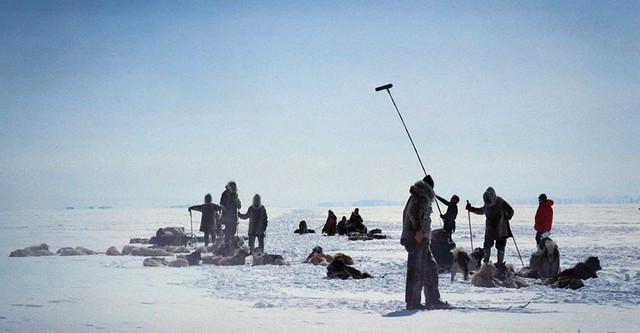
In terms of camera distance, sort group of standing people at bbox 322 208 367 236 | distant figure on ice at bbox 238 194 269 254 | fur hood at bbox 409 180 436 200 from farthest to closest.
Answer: group of standing people at bbox 322 208 367 236 → distant figure on ice at bbox 238 194 269 254 → fur hood at bbox 409 180 436 200

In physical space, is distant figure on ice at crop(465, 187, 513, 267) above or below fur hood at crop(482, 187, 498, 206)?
below

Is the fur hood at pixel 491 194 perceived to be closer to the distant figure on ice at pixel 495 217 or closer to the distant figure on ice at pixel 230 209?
the distant figure on ice at pixel 495 217

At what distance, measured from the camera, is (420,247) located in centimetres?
890

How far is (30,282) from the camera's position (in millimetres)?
11859

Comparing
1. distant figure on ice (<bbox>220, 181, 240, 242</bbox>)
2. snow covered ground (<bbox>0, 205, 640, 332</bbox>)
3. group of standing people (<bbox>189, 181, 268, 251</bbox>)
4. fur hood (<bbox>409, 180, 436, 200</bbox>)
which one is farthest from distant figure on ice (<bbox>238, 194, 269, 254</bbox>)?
fur hood (<bbox>409, 180, 436, 200</bbox>)

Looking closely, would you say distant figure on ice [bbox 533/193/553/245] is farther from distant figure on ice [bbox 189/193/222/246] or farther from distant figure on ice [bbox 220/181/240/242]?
distant figure on ice [bbox 189/193/222/246]

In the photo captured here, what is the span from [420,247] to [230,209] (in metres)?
11.3

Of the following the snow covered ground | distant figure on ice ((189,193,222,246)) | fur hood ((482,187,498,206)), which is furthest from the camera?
distant figure on ice ((189,193,222,246))

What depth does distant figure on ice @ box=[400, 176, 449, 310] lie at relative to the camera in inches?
344

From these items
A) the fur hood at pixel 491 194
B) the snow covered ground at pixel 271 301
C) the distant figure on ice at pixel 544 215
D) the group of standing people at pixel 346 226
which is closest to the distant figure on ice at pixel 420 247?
the snow covered ground at pixel 271 301

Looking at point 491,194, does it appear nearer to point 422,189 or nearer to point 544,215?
point 544,215

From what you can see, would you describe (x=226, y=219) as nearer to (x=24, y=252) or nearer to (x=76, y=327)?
(x=24, y=252)

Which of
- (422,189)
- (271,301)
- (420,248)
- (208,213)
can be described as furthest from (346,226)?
(422,189)

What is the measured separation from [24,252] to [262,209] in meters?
6.71
